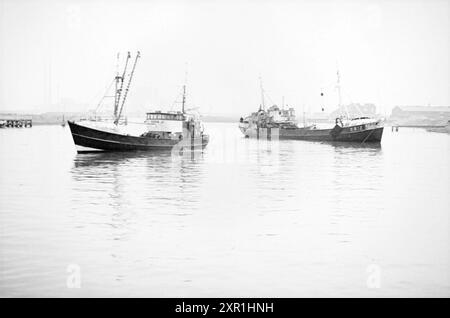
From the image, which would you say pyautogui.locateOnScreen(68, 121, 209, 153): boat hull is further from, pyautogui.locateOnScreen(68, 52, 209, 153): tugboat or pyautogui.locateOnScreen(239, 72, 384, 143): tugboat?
pyautogui.locateOnScreen(239, 72, 384, 143): tugboat

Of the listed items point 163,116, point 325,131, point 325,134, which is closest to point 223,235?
point 163,116

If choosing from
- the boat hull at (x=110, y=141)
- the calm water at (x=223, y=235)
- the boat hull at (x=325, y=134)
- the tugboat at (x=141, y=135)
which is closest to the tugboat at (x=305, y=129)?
the boat hull at (x=325, y=134)

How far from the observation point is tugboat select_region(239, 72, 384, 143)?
88812 millimetres

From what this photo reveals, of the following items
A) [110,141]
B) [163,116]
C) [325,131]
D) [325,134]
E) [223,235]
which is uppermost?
[163,116]

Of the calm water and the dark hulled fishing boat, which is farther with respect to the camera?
the dark hulled fishing boat

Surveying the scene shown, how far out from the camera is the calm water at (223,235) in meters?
13.8

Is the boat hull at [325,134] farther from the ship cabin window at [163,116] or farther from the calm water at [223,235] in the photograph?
the calm water at [223,235]

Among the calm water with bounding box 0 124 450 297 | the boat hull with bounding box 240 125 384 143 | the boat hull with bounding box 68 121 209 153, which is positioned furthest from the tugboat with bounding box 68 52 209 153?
the boat hull with bounding box 240 125 384 143

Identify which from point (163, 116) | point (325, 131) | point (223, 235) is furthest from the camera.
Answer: point (325, 131)

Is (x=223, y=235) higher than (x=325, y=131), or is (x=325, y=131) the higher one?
(x=325, y=131)

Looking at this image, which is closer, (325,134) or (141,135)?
(141,135)

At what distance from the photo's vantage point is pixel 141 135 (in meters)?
64.1

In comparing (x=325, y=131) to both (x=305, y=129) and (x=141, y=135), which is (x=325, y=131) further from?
(x=141, y=135)

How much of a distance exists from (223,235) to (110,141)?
41766 mm
